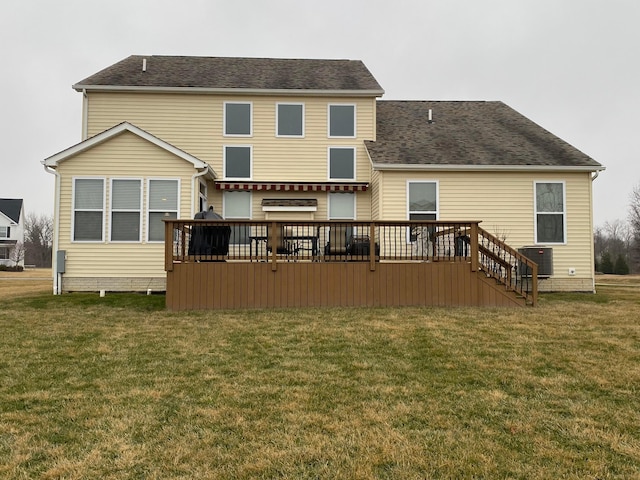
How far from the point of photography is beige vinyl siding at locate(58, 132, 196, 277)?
11.0 meters

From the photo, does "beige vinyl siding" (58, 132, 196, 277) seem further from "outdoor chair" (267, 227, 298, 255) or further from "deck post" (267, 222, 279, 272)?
"deck post" (267, 222, 279, 272)

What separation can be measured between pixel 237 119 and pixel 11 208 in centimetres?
4407

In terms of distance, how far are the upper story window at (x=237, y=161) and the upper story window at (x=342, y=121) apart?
2.62 meters

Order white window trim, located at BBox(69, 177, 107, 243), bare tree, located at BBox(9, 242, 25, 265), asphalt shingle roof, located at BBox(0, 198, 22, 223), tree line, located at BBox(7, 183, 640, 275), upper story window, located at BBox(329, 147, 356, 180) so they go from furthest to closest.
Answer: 1. asphalt shingle roof, located at BBox(0, 198, 22, 223)
2. bare tree, located at BBox(9, 242, 25, 265)
3. tree line, located at BBox(7, 183, 640, 275)
4. upper story window, located at BBox(329, 147, 356, 180)
5. white window trim, located at BBox(69, 177, 107, 243)

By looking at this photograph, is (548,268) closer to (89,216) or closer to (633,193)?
(89,216)

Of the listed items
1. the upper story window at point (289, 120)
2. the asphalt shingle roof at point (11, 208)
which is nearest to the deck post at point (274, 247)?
the upper story window at point (289, 120)

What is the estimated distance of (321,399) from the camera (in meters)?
3.66

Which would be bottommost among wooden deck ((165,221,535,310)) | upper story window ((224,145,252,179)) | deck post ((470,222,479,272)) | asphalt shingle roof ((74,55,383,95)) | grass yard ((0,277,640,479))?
grass yard ((0,277,640,479))

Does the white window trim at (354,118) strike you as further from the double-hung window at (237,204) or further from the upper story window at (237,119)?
the double-hung window at (237,204)

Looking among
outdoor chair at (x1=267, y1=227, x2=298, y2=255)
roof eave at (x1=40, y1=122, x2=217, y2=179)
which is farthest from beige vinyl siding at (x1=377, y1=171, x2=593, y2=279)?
roof eave at (x1=40, y1=122, x2=217, y2=179)

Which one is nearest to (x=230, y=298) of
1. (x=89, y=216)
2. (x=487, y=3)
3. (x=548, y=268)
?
(x=89, y=216)

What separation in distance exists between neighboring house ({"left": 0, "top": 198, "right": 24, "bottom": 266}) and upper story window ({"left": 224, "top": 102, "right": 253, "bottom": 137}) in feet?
126

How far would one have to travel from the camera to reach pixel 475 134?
1409cm

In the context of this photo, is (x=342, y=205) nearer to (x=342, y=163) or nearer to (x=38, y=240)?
(x=342, y=163)
